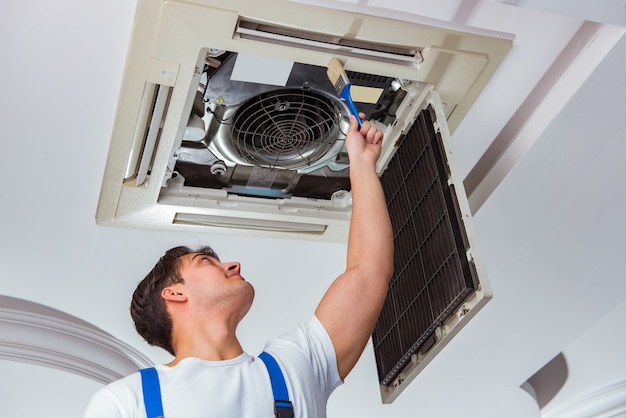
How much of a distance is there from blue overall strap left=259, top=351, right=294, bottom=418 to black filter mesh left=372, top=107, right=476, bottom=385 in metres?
0.60

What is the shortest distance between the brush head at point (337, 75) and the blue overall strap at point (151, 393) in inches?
37.9

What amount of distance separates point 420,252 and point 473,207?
68 cm

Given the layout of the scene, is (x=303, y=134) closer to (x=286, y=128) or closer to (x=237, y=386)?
(x=286, y=128)

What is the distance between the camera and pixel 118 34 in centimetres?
234

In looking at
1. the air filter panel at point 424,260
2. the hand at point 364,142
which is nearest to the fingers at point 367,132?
the hand at point 364,142

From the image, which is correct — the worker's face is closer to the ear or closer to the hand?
the ear

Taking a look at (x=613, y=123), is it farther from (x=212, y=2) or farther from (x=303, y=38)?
(x=212, y=2)

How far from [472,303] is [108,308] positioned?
174 cm

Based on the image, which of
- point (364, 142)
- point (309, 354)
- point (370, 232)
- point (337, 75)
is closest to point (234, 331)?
point (309, 354)

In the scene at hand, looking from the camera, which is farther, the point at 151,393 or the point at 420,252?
the point at 420,252

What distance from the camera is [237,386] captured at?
6.01 ft

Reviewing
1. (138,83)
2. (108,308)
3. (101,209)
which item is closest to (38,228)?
(101,209)

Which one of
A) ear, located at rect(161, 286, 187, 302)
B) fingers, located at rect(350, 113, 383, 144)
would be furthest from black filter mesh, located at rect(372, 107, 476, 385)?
ear, located at rect(161, 286, 187, 302)

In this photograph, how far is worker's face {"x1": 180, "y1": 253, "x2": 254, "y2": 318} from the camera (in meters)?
2.04
